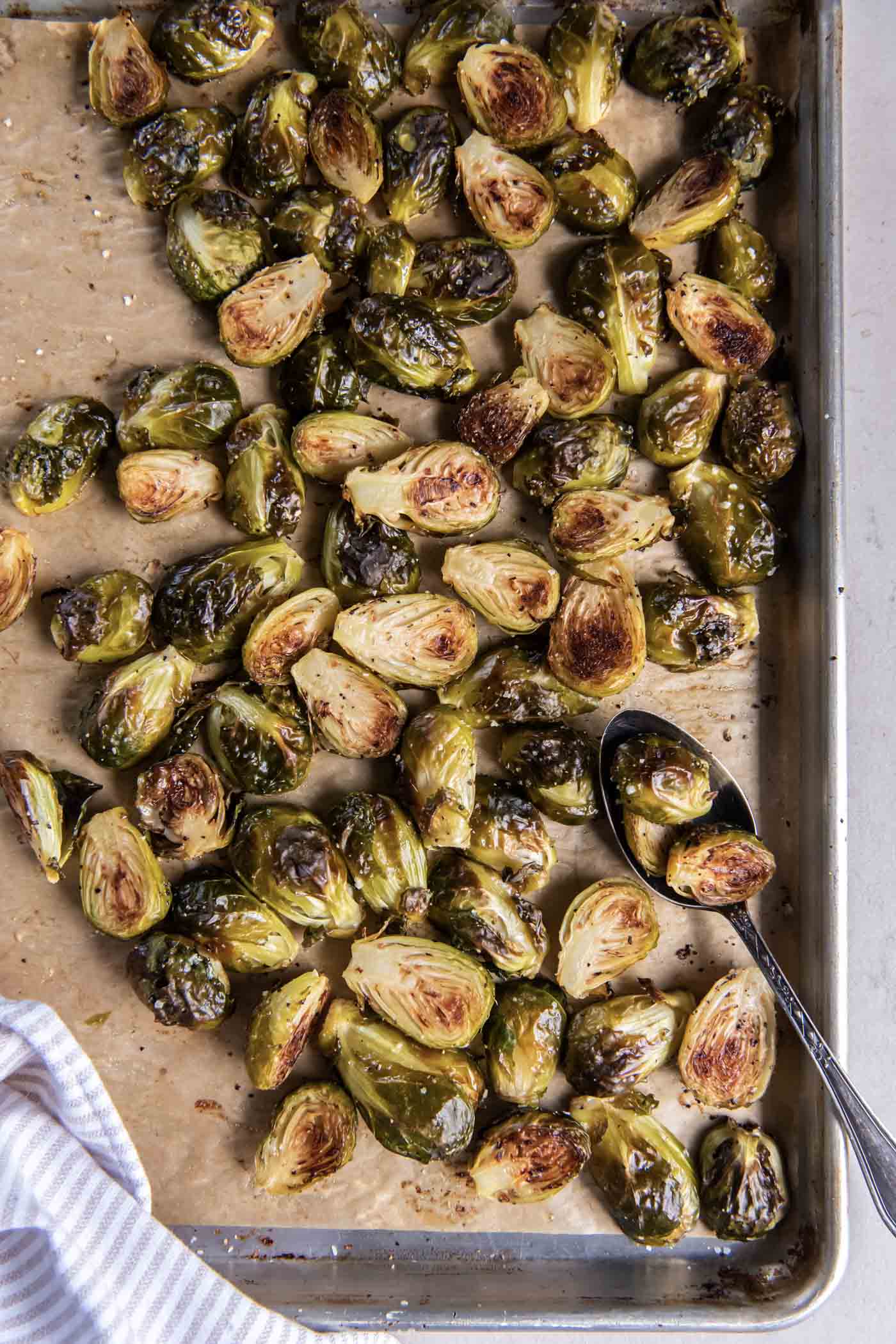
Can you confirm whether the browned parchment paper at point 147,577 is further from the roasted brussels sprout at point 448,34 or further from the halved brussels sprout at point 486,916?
the roasted brussels sprout at point 448,34

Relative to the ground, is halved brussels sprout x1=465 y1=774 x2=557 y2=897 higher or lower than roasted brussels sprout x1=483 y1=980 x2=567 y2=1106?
higher

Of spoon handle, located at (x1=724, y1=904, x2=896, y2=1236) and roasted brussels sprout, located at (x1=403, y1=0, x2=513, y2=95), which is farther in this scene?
roasted brussels sprout, located at (x1=403, y1=0, x2=513, y2=95)

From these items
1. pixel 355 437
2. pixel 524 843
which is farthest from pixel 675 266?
pixel 524 843

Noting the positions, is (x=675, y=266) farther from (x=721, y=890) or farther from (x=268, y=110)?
(x=721, y=890)

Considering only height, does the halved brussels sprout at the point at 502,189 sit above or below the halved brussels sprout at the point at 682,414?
above

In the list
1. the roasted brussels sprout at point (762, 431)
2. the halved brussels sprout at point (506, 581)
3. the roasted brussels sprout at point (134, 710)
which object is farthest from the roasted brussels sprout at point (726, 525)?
the roasted brussels sprout at point (134, 710)

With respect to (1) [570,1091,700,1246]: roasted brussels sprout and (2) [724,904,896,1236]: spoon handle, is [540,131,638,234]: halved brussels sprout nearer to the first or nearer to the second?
(2) [724,904,896,1236]: spoon handle

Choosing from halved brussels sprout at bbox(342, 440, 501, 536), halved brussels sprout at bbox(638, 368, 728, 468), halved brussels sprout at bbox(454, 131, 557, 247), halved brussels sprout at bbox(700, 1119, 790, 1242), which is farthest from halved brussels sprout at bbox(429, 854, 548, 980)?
halved brussels sprout at bbox(454, 131, 557, 247)
